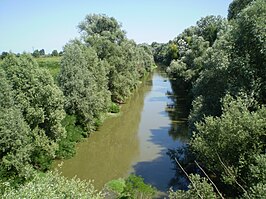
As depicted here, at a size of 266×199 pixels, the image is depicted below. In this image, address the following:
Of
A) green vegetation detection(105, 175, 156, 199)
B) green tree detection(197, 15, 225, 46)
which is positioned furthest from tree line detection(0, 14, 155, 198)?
green tree detection(197, 15, 225, 46)

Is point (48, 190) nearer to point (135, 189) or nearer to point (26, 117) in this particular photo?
point (135, 189)

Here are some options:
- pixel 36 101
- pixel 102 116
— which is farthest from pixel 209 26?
pixel 36 101

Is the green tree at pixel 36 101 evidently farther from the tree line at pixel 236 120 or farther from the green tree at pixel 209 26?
the green tree at pixel 209 26

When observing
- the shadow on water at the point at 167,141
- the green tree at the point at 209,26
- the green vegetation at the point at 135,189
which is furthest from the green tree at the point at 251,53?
the green tree at the point at 209,26

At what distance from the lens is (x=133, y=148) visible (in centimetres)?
3056

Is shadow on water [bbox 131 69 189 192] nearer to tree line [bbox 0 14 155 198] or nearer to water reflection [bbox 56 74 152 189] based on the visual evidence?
water reflection [bbox 56 74 152 189]

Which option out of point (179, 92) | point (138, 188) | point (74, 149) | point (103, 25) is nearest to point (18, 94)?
point (74, 149)

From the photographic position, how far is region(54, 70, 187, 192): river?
2436 centimetres

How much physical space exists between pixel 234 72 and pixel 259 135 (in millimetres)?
7275

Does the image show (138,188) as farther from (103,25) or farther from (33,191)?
(103,25)

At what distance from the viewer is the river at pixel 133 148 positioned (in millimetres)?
24359

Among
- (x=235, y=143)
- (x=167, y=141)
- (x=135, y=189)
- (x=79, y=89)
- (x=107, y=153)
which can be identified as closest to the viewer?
(x=235, y=143)

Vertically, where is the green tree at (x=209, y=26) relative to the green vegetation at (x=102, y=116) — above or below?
above

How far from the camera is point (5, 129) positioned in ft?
62.8
